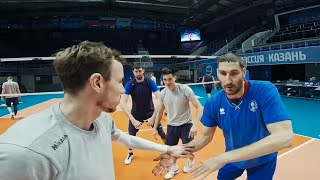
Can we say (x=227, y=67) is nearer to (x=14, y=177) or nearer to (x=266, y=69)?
(x=14, y=177)

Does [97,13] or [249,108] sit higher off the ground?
[97,13]

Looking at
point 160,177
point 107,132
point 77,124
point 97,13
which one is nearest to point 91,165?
point 77,124

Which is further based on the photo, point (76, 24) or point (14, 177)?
point (76, 24)

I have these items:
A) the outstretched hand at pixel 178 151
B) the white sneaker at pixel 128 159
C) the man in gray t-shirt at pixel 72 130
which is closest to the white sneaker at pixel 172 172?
the white sneaker at pixel 128 159

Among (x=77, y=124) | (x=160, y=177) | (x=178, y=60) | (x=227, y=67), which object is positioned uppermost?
(x=178, y=60)

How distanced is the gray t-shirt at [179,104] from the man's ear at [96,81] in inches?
152

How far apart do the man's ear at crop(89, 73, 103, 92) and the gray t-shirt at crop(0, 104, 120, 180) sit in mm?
220

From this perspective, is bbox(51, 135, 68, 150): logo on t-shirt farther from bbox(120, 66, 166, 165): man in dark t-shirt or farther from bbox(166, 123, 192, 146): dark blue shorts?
bbox(120, 66, 166, 165): man in dark t-shirt

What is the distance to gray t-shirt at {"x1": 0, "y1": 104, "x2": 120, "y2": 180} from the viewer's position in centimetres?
105

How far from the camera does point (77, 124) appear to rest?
4.58 feet

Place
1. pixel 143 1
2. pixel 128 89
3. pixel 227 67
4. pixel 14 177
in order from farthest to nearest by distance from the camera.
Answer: pixel 143 1 < pixel 128 89 < pixel 227 67 < pixel 14 177

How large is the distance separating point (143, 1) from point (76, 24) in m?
11.4

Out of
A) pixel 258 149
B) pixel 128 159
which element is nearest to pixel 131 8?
pixel 128 159

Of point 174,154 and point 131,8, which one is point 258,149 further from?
point 131,8
